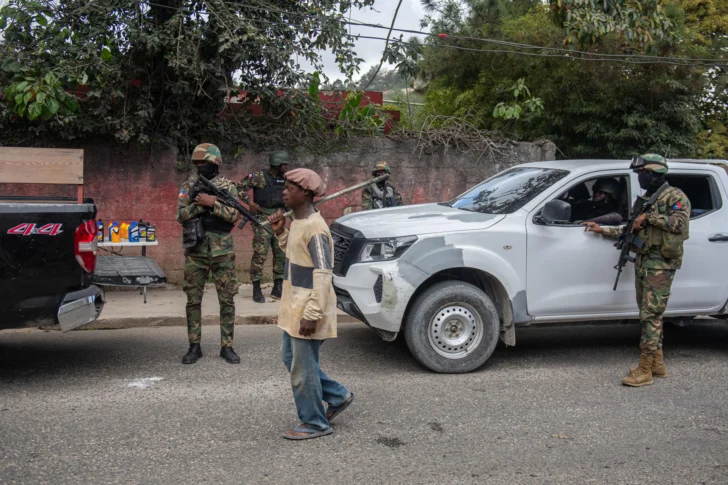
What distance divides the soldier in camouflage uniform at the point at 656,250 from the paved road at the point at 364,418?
1.06 ft

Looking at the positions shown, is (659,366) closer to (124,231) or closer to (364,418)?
(364,418)

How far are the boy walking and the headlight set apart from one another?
4.95ft

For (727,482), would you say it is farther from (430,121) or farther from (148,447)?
(430,121)

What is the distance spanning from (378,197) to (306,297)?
17.3 feet

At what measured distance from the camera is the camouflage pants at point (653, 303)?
5887mm

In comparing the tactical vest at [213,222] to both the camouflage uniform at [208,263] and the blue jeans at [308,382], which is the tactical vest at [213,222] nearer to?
the camouflage uniform at [208,263]

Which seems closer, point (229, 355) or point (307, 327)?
point (307, 327)

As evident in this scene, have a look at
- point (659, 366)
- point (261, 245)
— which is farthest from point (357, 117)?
point (659, 366)

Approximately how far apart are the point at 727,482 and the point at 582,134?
37.8 ft

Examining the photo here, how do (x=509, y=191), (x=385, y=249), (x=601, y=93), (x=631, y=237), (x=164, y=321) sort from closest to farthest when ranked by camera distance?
(x=385, y=249), (x=631, y=237), (x=509, y=191), (x=164, y=321), (x=601, y=93)

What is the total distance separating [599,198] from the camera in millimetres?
6695

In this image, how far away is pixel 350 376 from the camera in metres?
6.04

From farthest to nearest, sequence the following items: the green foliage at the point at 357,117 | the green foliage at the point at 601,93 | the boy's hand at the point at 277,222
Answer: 1. the green foliage at the point at 601,93
2. the green foliage at the point at 357,117
3. the boy's hand at the point at 277,222

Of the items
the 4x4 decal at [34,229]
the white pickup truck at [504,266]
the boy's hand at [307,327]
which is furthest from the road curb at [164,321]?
the boy's hand at [307,327]
